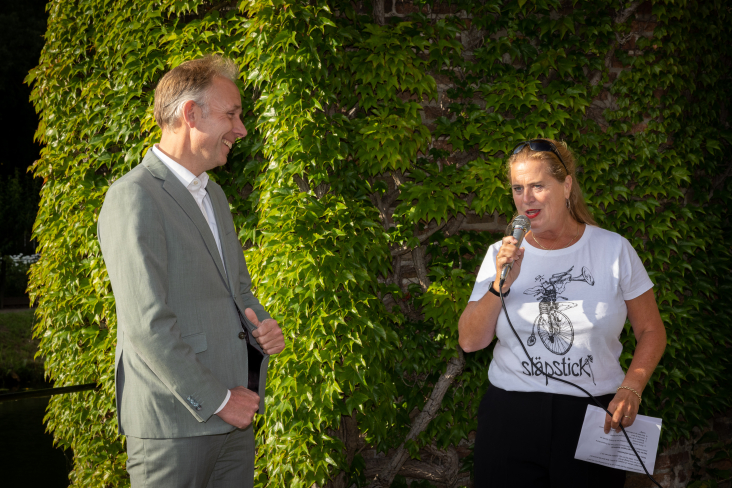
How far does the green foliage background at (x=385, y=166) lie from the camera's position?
313 centimetres

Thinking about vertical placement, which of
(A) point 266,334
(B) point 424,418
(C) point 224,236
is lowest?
(B) point 424,418

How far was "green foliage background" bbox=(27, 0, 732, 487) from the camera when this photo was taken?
10.3 feet

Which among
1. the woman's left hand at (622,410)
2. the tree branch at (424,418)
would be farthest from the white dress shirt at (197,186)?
the tree branch at (424,418)

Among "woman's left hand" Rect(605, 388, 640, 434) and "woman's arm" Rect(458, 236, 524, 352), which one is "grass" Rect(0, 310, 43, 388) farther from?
"woman's left hand" Rect(605, 388, 640, 434)

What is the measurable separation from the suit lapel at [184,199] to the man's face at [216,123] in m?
0.13

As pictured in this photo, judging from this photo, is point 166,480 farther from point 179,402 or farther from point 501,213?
point 501,213

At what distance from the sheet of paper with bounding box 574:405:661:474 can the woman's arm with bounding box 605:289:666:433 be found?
33mm

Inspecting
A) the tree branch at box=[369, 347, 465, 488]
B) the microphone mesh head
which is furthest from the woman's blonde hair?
the tree branch at box=[369, 347, 465, 488]

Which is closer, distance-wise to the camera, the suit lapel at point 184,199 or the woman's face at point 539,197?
the suit lapel at point 184,199

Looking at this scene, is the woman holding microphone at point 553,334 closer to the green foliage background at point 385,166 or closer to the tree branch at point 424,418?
the green foliage background at point 385,166

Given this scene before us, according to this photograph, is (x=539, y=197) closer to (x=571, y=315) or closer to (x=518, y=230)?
(x=518, y=230)

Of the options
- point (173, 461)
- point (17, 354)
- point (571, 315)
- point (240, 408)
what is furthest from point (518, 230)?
point (17, 354)

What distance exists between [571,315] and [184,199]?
1296 millimetres

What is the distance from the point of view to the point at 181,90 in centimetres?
183
